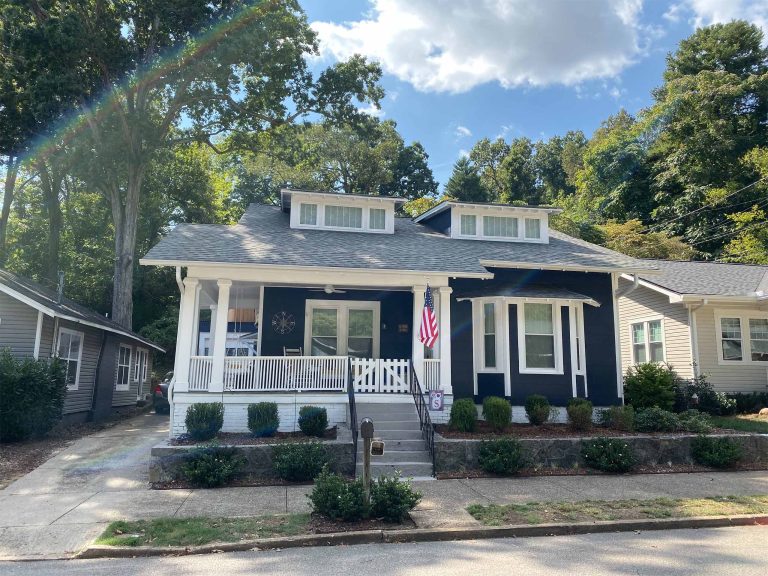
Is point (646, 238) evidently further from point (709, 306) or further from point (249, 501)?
point (249, 501)

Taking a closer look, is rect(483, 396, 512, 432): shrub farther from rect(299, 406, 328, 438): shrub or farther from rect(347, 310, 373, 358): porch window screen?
rect(347, 310, 373, 358): porch window screen

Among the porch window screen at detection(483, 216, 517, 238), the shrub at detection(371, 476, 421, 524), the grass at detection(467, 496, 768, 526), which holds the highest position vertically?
the porch window screen at detection(483, 216, 517, 238)

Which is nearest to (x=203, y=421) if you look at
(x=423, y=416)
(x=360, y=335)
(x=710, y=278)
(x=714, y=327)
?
(x=423, y=416)

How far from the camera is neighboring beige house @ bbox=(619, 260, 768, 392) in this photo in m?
16.9

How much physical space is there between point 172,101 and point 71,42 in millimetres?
6883

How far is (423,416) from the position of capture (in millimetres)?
11047

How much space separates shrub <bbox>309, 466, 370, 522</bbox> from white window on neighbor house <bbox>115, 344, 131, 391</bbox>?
658 inches

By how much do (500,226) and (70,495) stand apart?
12.7 m

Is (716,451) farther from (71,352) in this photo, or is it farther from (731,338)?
(71,352)

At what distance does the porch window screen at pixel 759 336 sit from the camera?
57.4 ft

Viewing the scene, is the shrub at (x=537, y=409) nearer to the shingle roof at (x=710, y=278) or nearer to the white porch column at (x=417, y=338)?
the white porch column at (x=417, y=338)

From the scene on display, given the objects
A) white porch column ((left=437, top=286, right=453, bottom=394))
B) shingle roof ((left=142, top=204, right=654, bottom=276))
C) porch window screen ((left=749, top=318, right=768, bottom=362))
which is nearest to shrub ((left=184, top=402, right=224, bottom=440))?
shingle roof ((left=142, top=204, right=654, bottom=276))

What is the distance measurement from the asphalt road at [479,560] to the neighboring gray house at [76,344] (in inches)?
404

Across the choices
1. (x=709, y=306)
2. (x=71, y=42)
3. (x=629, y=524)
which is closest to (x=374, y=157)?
(x=71, y=42)
